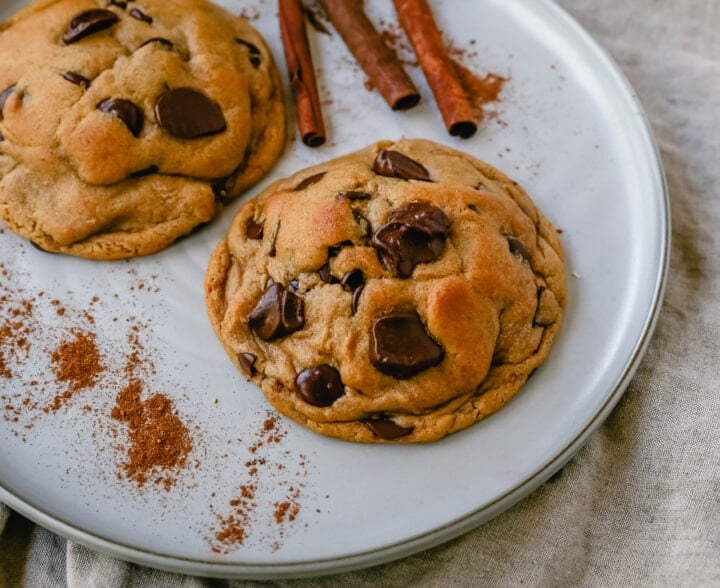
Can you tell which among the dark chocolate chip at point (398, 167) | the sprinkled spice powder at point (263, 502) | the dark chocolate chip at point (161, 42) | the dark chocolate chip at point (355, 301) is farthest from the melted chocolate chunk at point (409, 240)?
the dark chocolate chip at point (161, 42)

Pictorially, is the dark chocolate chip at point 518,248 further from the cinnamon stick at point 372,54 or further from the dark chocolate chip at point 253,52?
the dark chocolate chip at point 253,52

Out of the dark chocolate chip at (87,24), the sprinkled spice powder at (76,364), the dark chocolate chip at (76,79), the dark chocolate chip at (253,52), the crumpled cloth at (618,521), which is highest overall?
the dark chocolate chip at (87,24)

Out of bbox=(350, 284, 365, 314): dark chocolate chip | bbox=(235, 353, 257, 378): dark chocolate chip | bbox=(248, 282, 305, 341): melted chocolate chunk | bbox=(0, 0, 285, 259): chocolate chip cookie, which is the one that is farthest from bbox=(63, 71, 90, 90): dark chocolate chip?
bbox=(350, 284, 365, 314): dark chocolate chip

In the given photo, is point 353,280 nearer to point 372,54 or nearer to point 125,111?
point 125,111

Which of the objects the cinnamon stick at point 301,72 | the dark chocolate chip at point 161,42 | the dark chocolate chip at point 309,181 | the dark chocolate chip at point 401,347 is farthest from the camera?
the cinnamon stick at point 301,72

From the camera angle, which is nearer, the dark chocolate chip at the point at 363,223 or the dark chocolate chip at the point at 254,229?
the dark chocolate chip at the point at 363,223

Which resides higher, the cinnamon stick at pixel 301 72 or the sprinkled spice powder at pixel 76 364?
the cinnamon stick at pixel 301 72
